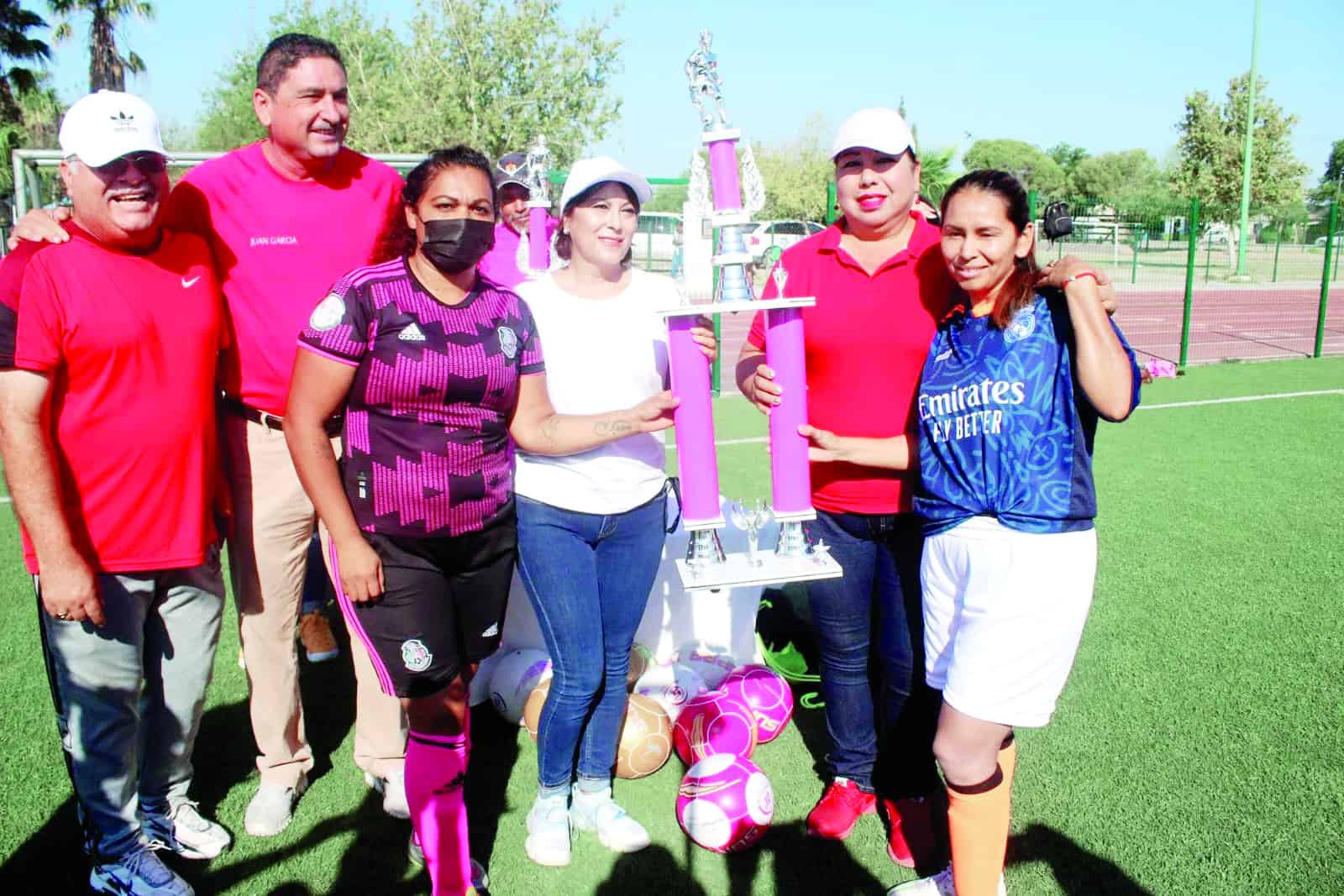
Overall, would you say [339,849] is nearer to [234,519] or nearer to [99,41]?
[234,519]

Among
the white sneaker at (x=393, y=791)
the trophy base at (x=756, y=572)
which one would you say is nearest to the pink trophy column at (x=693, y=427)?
the trophy base at (x=756, y=572)

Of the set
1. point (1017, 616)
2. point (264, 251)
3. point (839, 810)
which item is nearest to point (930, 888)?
point (839, 810)

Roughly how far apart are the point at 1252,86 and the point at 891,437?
3580 cm

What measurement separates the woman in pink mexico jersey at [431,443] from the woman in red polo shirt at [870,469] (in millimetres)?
599

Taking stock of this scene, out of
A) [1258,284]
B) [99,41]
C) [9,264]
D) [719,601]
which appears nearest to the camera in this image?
[9,264]

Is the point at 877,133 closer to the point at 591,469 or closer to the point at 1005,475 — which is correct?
the point at 1005,475

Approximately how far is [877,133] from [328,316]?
1.61 m

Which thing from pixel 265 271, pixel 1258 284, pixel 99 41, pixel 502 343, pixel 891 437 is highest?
pixel 99 41

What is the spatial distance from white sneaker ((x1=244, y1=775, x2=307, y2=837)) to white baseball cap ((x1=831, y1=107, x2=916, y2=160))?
9.65 feet

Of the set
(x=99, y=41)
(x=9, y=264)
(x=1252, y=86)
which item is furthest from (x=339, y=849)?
(x=1252, y=86)

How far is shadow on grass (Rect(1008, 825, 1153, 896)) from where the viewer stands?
9.75ft

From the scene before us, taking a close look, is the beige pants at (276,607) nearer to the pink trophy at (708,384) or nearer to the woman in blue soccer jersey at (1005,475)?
the pink trophy at (708,384)

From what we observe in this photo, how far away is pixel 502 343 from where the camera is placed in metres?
2.73

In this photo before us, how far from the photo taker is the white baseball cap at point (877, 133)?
8.89 ft
